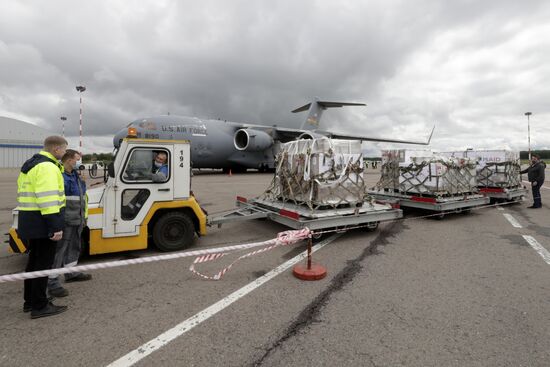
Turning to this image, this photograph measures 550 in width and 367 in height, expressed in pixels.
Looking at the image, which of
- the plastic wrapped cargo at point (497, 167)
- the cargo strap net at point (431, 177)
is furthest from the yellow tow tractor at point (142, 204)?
the plastic wrapped cargo at point (497, 167)

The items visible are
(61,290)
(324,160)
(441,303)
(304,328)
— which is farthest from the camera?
(324,160)

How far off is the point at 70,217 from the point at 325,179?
4.42m

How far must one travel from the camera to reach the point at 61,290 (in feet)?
11.8

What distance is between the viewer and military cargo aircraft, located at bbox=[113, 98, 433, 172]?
57.8 ft

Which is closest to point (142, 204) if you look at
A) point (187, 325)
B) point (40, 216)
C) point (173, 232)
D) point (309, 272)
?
point (173, 232)

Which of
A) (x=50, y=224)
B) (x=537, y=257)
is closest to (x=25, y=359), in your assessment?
(x=50, y=224)

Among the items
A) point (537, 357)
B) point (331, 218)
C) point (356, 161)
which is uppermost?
point (356, 161)

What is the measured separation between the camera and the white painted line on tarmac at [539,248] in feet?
16.3

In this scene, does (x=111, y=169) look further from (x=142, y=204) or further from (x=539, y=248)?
(x=539, y=248)

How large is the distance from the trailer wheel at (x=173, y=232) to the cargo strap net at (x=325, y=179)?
7.87ft

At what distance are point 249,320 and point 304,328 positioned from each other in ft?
1.82

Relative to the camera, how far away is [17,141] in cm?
4578

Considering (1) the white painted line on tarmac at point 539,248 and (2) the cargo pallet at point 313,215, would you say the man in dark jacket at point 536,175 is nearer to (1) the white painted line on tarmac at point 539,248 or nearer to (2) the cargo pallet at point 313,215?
(1) the white painted line on tarmac at point 539,248

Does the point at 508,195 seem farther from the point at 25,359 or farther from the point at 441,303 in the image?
the point at 25,359
